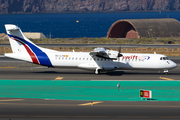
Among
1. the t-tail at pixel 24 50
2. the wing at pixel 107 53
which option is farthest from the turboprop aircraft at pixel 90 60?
the wing at pixel 107 53

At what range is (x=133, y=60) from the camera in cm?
3569

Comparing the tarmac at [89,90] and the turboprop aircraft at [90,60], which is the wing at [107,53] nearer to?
the turboprop aircraft at [90,60]

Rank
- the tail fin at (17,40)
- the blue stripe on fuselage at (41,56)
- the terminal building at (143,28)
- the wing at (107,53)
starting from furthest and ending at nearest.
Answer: the terminal building at (143,28), the tail fin at (17,40), the blue stripe on fuselage at (41,56), the wing at (107,53)

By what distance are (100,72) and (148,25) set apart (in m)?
62.9

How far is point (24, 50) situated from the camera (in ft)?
120

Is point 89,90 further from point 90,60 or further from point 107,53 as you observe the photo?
point 90,60

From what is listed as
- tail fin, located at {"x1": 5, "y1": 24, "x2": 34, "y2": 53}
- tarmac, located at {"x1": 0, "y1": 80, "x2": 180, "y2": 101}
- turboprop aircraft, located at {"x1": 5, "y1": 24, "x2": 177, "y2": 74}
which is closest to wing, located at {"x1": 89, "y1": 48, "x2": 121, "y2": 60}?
turboprop aircraft, located at {"x1": 5, "y1": 24, "x2": 177, "y2": 74}

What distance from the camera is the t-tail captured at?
117 ft

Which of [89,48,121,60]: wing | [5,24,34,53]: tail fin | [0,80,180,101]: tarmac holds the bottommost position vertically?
[0,80,180,101]: tarmac

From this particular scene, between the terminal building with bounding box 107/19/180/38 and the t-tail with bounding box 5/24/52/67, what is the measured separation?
197ft

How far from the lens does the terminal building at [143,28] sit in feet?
307

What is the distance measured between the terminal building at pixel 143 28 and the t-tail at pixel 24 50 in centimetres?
6016

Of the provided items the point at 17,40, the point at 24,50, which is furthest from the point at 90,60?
the point at 17,40

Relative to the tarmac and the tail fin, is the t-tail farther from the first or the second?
the tarmac
